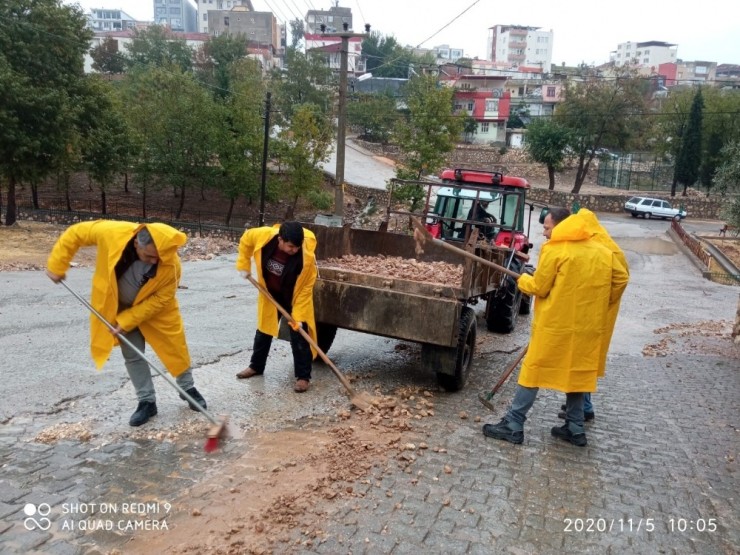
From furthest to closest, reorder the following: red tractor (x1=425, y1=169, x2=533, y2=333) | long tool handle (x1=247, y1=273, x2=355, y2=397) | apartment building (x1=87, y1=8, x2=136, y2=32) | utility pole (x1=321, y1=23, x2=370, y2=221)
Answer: apartment building (x1=87, y1=8, x2=136, y2=32), utility pole (x1=321, y1=23, x2=370, y2=221), red tractor (x1=425, y1=169, x2=533, y2=333), long tool handle (x1=247, y1=273, x2=355, y2=397)

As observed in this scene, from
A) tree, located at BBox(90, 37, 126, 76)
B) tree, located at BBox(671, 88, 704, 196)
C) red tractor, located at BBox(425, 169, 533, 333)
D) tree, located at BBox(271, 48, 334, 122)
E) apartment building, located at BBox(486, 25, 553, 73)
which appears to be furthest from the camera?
apartment building, located at BBox(486, 25, 553, 73)

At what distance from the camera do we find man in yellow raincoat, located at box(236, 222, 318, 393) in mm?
5398

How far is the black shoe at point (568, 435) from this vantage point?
475 centimetres

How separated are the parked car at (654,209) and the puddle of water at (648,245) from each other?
9884 millimetres

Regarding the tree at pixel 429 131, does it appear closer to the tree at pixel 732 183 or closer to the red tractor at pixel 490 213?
the tree at pixel 732 183

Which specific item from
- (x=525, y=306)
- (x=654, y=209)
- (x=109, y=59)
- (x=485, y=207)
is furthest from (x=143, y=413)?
(x=109, y=59)

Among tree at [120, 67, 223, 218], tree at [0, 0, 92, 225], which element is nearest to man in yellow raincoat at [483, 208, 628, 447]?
tree at [0, 0, 92, 225]

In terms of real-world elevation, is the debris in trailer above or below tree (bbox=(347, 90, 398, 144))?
below

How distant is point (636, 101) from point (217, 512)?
43.9 m

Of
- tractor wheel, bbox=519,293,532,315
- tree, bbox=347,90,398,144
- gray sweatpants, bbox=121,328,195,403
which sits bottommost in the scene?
tractor wheel, bbox=519,293,532,315

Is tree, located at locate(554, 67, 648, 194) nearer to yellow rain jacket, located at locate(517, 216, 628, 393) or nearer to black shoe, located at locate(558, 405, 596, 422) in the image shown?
black shoe, located at locate(558, 405, 596, 422)

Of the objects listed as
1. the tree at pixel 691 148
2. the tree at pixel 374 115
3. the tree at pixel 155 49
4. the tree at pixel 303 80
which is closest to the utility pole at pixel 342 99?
the tree at pixel 374 115

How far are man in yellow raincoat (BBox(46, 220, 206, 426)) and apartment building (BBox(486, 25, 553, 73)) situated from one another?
134 metres
